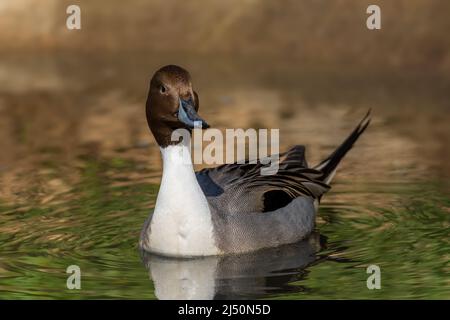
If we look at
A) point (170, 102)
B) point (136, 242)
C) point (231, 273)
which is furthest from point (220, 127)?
point (231, 273)

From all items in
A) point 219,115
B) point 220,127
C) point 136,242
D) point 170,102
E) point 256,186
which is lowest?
point 136,242

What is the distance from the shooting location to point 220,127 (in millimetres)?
14883

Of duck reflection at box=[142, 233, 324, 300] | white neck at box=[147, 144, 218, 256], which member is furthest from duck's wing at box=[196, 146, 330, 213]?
duck reflection at box=[142, 233, 324, 300]

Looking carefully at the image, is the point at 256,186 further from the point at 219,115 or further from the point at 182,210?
the point at 219,115

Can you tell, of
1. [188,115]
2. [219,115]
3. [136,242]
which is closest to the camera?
[188,115]

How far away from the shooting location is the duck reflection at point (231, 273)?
9.05 m

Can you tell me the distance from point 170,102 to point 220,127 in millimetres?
5294

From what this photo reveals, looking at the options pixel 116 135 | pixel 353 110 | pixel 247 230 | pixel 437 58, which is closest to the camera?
pixel 247 230

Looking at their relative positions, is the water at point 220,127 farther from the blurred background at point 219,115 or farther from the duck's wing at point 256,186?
the duck's wing at point 256,186

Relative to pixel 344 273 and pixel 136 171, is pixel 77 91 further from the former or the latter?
pixel 344 273

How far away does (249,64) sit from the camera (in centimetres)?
1842

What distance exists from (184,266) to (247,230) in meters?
0.68
